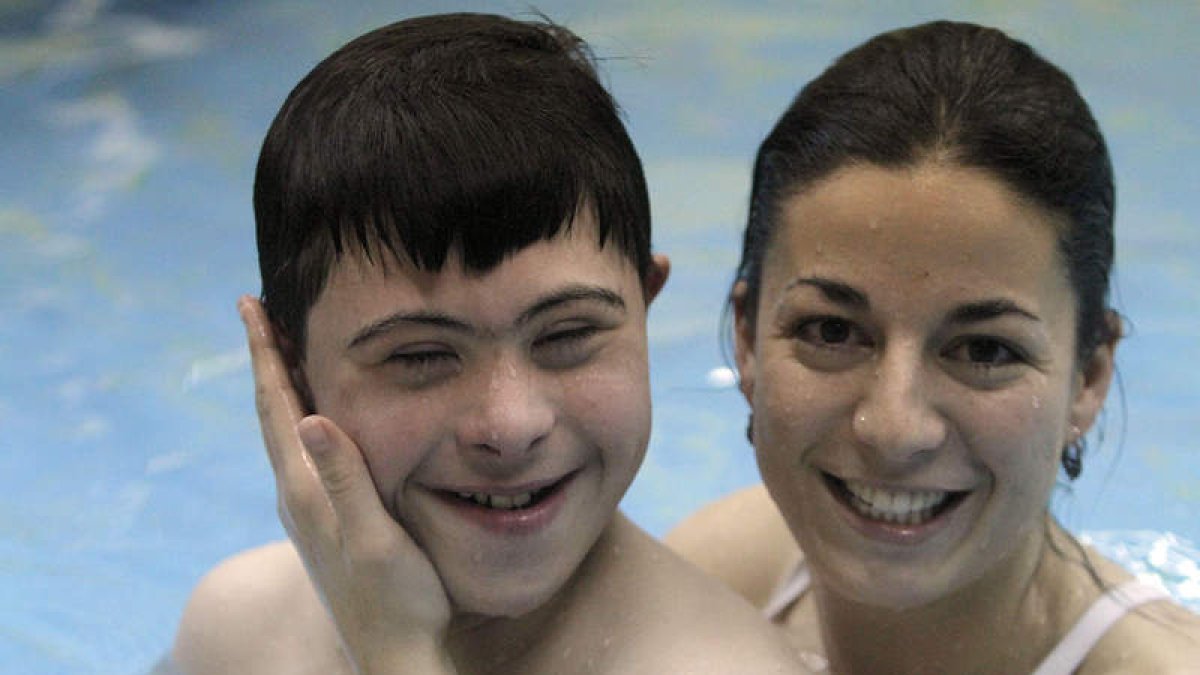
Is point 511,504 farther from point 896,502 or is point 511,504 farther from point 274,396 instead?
point 896,502

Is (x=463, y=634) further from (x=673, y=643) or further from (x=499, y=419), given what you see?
(x=499, y=419)

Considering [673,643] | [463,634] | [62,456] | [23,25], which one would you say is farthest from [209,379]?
[673,643]

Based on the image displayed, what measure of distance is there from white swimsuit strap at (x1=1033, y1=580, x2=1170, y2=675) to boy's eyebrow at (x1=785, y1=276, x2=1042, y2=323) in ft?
2.21

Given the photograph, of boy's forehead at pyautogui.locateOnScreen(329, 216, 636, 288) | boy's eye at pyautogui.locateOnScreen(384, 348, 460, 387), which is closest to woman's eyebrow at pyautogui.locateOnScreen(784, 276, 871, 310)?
boy's forehead at pyautogui.locateOnScreen(329, 216, 636, 288)

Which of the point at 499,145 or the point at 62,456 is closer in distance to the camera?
the point at 499,145

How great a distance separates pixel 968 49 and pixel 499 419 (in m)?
1.02

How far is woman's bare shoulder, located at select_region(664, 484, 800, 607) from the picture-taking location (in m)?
3.51

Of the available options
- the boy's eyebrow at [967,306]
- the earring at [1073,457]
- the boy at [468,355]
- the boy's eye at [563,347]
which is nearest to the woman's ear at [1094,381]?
the earring at [1073,457]

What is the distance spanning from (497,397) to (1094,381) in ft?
3.52

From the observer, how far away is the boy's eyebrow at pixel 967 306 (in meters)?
2.32

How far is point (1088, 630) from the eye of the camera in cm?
272

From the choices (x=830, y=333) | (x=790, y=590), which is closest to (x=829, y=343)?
(x=830, y=333)

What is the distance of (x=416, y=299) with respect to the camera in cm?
209

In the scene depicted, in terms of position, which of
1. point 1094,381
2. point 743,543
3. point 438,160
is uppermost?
point 438,160
